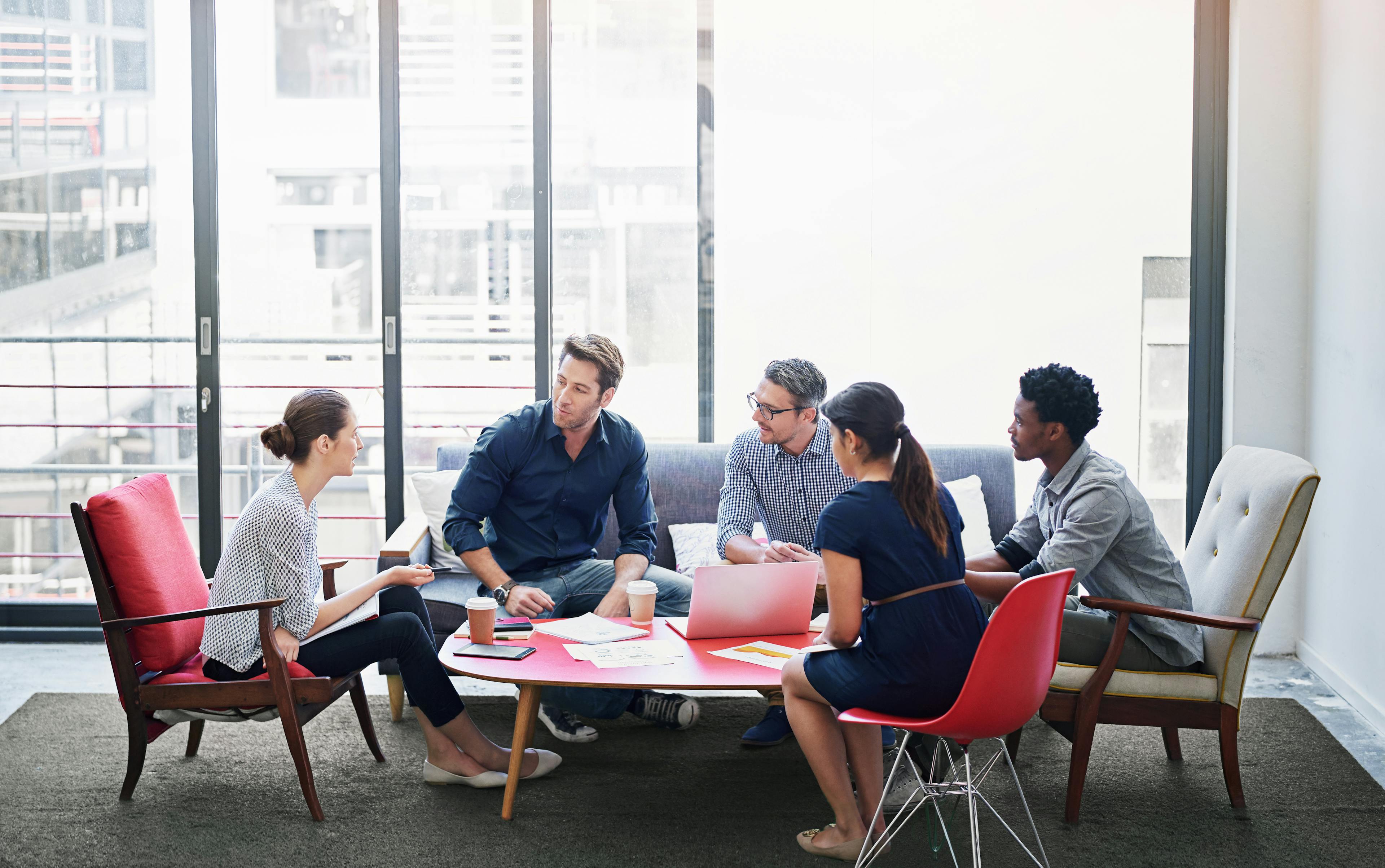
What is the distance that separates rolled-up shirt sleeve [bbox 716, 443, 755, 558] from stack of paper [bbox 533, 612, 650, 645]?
66 centimetres

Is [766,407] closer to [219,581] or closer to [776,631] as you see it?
[776,631]

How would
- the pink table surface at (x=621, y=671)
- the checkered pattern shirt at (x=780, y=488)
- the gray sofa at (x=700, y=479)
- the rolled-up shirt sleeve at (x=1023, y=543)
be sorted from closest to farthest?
the pink table surface at (x=621, y=671) < the rolled-up shirt sleeve at (x=1023, y=543) < the checkered pattern shirt at (x=780, y=488) < the gray sofa at (x=700, y=479)

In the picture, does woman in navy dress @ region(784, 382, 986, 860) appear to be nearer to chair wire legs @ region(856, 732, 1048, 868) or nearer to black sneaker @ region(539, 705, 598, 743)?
chair wire legs @ region(856, 732, 1048, 868)

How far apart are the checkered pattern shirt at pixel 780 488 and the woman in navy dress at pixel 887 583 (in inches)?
40.8

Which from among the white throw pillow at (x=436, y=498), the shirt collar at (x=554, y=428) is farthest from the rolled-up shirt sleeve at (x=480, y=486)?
the white throw pillow at (x=436, y=498)

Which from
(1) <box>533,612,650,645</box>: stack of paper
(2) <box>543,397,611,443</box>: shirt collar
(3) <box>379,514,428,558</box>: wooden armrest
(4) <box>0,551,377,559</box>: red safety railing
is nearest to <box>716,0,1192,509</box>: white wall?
(2) <box>543,397,611,443</box>: shirt collar

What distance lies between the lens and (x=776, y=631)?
289 centimetres

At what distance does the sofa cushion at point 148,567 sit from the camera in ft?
8.96

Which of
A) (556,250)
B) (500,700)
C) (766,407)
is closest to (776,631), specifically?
(766,407)

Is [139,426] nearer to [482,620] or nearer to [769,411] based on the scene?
[482,620]

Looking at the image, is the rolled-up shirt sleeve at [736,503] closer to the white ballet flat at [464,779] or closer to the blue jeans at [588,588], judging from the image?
the blue jeans at [588,588]

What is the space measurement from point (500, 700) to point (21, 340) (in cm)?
252

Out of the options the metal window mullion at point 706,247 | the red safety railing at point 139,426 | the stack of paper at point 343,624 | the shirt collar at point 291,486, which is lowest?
the stack of paper at point 343,624

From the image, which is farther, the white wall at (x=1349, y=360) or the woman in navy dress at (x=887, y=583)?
the white wall at (x=1349, y=360)
